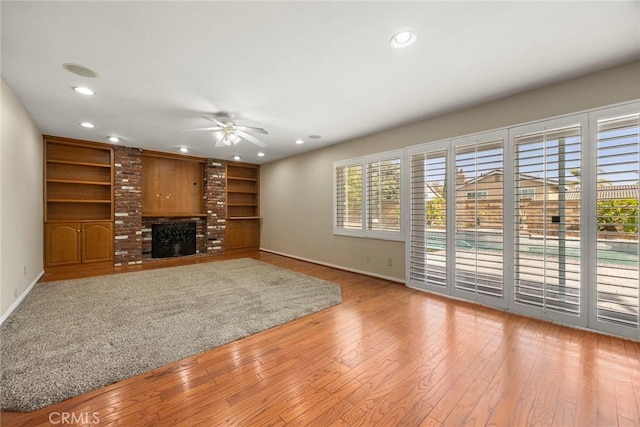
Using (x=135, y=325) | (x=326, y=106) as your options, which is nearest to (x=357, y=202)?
(x=326, y=106)

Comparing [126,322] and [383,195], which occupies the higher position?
[383,195]

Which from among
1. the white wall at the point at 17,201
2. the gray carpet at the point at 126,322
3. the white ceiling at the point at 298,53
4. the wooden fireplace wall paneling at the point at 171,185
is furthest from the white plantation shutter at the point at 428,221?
the wooden fireplace wall paneling at the point at 171,185

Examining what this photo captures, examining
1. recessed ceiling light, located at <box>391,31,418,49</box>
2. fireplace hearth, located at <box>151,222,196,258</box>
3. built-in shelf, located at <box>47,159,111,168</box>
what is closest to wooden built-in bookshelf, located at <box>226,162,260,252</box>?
fireplace hearth, located at <box>151,222,196,258</box>

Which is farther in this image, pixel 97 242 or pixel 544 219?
pixel 97 242

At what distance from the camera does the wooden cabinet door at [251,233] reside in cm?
782

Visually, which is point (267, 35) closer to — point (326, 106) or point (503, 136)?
point (326, 106)

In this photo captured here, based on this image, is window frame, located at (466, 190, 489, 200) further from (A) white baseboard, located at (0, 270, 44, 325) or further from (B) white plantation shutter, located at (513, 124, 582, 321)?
(A) white baseboard, located at (0, 270, 44, 325)

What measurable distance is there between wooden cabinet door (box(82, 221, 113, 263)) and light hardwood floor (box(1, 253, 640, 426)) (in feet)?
16.2

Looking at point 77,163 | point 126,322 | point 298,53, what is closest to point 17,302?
point 126,322

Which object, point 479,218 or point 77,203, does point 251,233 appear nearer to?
point 77,203

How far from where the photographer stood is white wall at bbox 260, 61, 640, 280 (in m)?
2.66

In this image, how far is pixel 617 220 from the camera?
2484 millimetres

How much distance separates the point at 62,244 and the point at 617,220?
8298mm

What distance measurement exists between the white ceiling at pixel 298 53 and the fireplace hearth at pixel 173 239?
3361 mm
